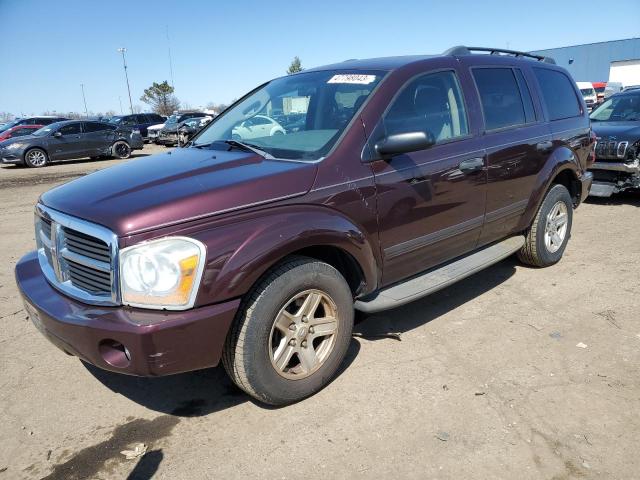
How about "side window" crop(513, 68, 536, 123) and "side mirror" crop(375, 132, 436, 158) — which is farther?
"side window" crop(513, 68, 536, 123)

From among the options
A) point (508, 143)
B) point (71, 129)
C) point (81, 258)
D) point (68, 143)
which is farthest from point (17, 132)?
point (508, 143)

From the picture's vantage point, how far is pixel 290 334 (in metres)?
2.80

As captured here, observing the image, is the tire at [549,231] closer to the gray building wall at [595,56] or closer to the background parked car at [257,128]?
the background parked car at [257,128]

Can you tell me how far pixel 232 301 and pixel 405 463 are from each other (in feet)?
3.86

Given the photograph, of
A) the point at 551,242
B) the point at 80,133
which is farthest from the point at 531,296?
the point at 80,133

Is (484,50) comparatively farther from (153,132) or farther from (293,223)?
(153,132)

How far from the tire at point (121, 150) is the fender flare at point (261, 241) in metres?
17.6

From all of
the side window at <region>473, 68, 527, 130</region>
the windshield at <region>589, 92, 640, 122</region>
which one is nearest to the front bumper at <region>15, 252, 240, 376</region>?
the side window at <region>473, 68, 527, 130</region>

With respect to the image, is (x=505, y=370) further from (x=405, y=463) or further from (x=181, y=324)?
(x=181, y=324)

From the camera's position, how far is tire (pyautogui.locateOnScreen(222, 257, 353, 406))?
101 inches

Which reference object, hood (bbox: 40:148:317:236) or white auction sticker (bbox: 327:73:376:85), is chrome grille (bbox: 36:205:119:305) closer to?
hood (bbox: 40:148:317:236)

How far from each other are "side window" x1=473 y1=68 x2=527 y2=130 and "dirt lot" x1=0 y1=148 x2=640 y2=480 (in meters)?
1.57

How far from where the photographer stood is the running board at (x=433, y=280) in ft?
10.4

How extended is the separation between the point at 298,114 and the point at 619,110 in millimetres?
7515
